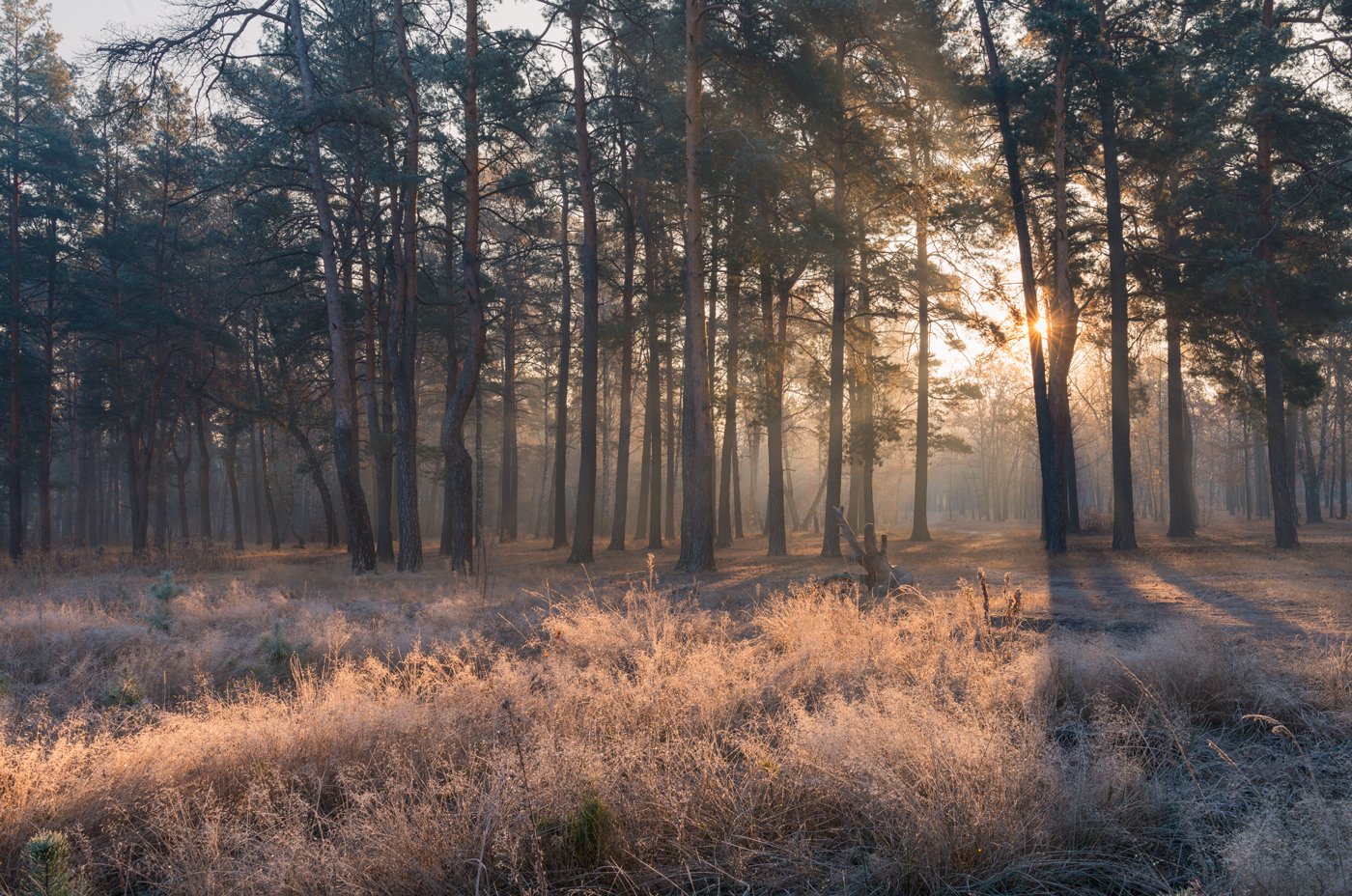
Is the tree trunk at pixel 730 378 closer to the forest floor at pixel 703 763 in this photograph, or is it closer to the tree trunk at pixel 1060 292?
the tree trunk at pixel 1060 292

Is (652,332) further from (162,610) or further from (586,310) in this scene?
(162,610)

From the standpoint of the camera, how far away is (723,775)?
3.87 m

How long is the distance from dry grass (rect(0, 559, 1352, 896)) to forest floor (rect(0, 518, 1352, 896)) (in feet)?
0.06

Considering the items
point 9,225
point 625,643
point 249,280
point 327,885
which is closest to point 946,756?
point 327,885

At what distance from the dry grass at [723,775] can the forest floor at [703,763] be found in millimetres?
17

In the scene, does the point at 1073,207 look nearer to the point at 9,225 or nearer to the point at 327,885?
the point at 327,885

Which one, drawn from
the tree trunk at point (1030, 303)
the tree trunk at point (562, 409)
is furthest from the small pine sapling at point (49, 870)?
the tree trunk at point (562, 409)

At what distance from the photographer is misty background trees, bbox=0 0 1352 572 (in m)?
15.4

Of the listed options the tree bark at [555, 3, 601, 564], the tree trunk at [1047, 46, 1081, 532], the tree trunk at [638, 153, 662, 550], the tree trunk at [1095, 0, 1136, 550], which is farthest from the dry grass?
the tree trunk at [638, 153, 662, 550]

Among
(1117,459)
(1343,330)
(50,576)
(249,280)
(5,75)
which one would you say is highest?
(5,75)

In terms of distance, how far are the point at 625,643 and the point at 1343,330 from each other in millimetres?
33805

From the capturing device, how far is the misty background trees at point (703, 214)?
15438 millimetres

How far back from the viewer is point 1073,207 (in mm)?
19906

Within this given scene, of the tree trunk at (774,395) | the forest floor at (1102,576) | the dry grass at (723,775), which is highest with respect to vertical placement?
the tree trunk at (774,395)
